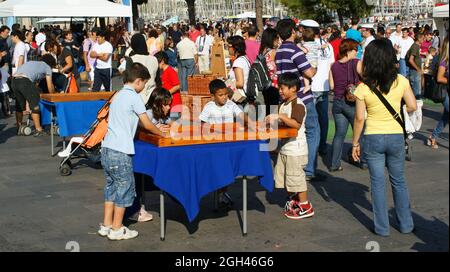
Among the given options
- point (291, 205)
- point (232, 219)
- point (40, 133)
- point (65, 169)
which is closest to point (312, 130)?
Answer: point (291, 205)

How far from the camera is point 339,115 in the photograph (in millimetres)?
9328

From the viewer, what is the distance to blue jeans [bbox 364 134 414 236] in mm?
6160

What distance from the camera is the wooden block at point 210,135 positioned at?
6.09 m

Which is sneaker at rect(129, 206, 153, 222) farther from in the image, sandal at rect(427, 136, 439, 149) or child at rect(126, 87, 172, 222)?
sandal at rect(427, 136, 439, 149)

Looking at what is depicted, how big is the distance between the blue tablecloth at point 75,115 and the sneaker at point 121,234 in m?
3.88

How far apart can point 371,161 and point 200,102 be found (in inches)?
266

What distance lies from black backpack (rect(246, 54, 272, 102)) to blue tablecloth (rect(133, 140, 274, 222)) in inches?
91.7

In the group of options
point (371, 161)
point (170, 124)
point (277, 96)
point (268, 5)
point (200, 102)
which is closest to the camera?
point (371, 161)

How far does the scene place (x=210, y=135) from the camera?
20.7ft

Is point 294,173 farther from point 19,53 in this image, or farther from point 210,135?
point 19,53

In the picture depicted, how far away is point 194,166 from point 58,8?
533 inches

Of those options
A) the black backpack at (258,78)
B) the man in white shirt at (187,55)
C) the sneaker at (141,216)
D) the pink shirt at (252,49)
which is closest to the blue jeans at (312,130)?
the black backpack at (258,78)
